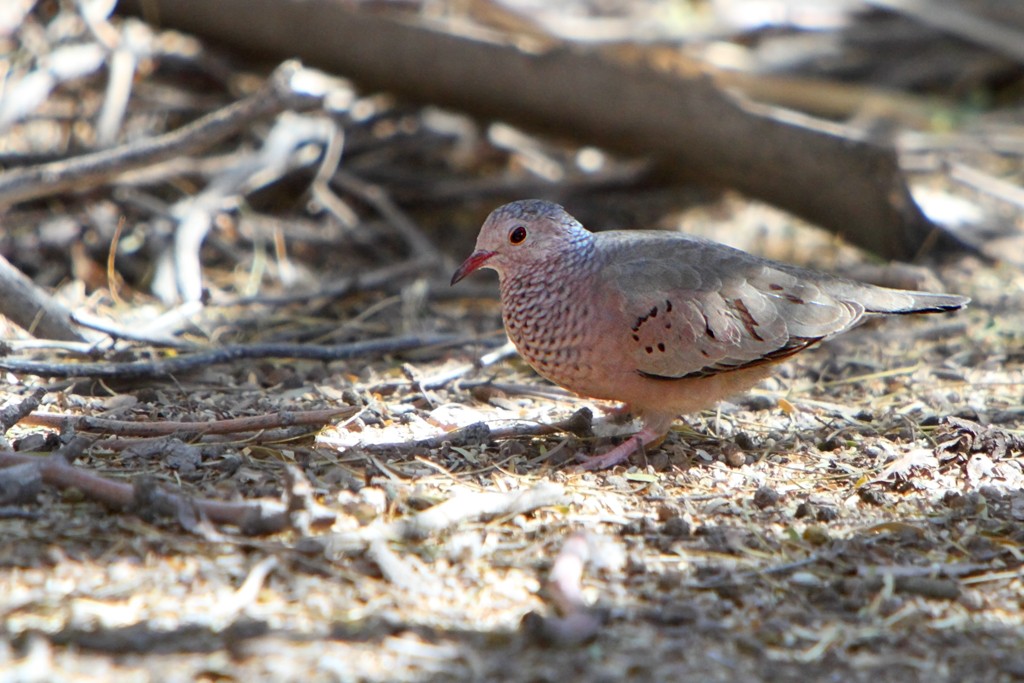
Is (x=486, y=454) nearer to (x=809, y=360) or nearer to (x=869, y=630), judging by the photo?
(x=869, y=630)

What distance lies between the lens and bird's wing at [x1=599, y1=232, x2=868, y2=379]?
3523 millimetres

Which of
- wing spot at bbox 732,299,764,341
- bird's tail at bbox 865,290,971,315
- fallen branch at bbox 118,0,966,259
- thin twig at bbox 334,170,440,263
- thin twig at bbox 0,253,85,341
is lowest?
thin twig at bbox 0,253,85,341

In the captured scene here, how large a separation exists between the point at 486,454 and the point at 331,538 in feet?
3.00

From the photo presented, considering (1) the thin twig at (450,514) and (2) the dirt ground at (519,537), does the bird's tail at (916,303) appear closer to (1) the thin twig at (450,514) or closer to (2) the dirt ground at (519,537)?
(2) the dirt ground at (519,537)

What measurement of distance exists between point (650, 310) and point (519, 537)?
38.2 inches

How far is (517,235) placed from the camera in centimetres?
375

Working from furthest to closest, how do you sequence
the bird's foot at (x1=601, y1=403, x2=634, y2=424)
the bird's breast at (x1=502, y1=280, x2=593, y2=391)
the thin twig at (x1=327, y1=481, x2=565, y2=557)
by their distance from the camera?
1. the bird's foot at (x1=601, y1=403, x2=634, y2=424)
2. the bird's breast at (x1=502, y1=280, x2=593, y2=391)
3. the thin twig at (x1=327, y1=481, x2=565, y2=557)

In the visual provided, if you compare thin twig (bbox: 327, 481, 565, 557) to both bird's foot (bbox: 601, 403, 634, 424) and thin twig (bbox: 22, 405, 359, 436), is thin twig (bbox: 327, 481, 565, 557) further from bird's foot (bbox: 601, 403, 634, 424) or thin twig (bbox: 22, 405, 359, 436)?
bird's foot (bbox: 601, 403, 634, 424)

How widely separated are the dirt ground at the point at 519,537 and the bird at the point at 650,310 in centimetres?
26

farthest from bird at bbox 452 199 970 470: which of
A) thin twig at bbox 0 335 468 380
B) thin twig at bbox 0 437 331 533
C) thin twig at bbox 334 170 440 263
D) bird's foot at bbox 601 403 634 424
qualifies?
thin twig at bbox 334 170 440 263

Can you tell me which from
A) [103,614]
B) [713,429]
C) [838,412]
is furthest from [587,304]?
[103,614]

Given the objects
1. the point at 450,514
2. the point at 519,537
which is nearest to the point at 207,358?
the point at 450,514

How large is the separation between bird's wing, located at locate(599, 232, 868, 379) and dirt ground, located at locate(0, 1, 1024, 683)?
37 cm

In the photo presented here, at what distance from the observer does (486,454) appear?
356 cm
